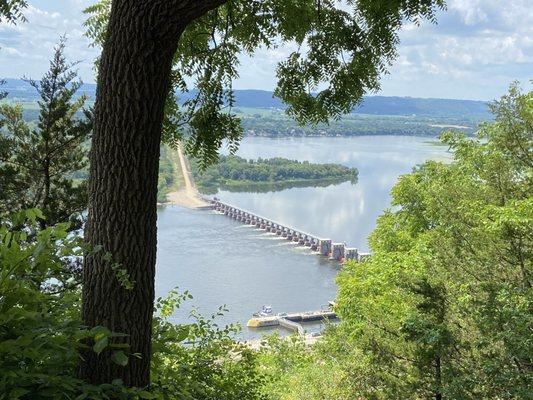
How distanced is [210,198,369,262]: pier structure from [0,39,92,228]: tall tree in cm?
2282

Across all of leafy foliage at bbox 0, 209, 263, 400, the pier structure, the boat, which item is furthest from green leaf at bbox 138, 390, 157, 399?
the pier structure

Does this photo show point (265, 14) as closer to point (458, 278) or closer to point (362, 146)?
point (458, 278)

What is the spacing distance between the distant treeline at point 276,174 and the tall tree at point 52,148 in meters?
37.0

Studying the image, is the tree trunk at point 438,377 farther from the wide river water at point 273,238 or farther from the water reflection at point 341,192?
the water reflection at point 341,192

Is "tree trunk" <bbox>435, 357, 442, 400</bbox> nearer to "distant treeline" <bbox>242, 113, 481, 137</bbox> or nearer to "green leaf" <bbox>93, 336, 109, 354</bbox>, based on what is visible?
"green leaf" <bbox>93, 336, 109, 354</bbox>

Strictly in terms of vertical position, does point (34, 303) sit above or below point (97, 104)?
below

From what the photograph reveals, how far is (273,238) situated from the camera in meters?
37.5

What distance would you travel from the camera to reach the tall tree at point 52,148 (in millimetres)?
9375

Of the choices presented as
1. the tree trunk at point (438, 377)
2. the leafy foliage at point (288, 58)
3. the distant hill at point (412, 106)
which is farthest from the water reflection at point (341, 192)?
the leafy foliage at point (288, 58)

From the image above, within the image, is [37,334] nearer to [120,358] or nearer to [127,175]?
[120,358]

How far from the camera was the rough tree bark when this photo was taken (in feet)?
5.32

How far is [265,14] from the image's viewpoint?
116 inches

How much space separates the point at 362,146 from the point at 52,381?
6551cm

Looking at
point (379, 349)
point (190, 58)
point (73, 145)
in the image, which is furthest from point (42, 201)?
point (190, 58)
